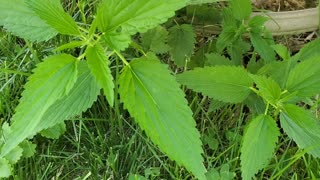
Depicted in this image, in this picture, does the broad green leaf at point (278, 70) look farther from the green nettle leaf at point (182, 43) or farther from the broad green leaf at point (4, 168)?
the broad green leaf at point (4, 168)

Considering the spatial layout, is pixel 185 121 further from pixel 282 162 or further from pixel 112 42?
pixel 282 162

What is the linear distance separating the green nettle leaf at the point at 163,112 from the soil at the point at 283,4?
0.68m

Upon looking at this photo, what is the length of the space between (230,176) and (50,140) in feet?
1.37

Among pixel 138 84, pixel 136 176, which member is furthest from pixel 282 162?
pixel 138 84

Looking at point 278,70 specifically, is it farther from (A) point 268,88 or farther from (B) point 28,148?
(B) point 28,148

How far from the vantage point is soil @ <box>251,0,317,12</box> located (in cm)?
156

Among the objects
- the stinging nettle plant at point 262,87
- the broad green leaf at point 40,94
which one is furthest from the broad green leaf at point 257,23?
the broad green leaf at point 40,94

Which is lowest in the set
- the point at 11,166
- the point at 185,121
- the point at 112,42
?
the point at 11,166

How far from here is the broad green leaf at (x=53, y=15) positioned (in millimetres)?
938

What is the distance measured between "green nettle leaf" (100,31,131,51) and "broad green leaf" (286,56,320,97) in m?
0.38

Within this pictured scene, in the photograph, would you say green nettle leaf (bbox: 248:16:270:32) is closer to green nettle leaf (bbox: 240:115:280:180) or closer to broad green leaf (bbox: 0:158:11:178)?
green nettle leaf (bbox: 240:115:280:180)

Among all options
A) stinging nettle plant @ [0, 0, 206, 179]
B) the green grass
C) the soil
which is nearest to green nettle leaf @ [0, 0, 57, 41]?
stinging nettle plant @ [0, 0, 206, 179]

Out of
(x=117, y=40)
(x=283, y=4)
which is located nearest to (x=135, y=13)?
(x=117, y=40)

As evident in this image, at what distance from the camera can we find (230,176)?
4.09 feet
